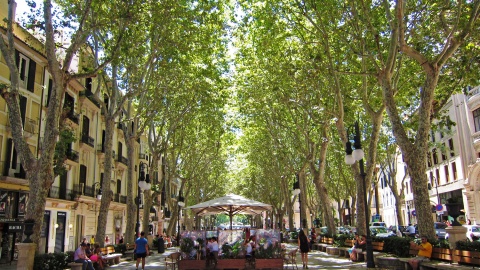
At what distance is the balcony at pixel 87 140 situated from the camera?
29953 millimetres

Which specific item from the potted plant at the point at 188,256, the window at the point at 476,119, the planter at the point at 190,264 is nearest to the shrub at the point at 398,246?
the planter at the point at 190,264

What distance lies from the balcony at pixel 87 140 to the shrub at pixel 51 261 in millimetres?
16301

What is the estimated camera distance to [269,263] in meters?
14.5

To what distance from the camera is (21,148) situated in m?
12.3

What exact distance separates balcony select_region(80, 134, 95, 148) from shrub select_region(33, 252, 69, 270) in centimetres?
→ 1630

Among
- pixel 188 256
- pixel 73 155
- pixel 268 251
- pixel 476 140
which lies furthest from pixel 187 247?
pixel 476 140

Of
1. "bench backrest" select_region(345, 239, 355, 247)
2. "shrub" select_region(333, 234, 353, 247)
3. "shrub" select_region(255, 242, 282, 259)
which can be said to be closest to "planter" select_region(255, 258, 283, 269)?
"shrub" select_region(255, 242, 282, 259)

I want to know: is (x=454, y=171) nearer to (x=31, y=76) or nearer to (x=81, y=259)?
(x=31, y=76)

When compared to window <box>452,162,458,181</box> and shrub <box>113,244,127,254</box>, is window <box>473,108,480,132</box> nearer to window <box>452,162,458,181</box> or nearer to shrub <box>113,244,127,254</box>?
window <box>452,162,458,181</box>

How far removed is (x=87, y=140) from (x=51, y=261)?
1787cm

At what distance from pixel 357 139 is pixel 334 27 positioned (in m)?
4.55

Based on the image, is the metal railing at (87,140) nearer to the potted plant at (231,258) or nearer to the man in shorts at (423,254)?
the potted plant at (231,258)

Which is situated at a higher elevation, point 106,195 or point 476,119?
point 476,119

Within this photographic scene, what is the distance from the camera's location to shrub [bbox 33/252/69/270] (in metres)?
13.3
